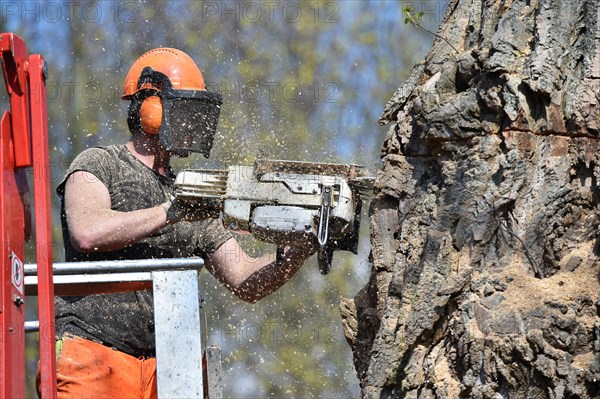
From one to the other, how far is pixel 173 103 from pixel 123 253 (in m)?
0.75

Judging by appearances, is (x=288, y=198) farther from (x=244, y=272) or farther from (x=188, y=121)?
(x=244, y=272)

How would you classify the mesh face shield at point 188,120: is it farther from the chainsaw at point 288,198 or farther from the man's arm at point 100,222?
the chainsaw at point 288,198

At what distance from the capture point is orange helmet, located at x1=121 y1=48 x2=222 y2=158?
15.2ft

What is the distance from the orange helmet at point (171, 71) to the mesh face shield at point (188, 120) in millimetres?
177

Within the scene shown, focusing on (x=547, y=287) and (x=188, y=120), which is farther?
(x=188, y=120)

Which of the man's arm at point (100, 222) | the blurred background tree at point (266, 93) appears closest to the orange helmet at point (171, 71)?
the man's arm at point (100, 222)

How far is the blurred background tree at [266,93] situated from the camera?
10.8 meters

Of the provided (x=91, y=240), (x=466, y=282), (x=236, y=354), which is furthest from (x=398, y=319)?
(x=236, y=354)

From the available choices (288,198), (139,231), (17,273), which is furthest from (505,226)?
(139,231)

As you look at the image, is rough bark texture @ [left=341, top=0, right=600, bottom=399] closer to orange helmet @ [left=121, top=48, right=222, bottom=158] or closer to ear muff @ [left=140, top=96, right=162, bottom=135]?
orange helmet @ [left=121, top=48, right=222, bottom=158]

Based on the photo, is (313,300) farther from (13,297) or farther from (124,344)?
(13,297)

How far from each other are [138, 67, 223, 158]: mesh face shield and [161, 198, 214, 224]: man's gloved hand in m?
0.46

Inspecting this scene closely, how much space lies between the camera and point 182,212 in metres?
4.22

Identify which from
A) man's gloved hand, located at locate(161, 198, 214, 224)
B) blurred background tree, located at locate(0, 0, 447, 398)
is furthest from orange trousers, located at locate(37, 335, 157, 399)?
blurred background tree, located at locate(0, 0, 447, 398)
